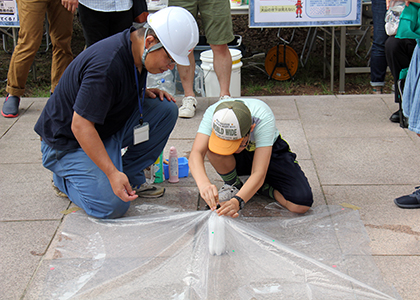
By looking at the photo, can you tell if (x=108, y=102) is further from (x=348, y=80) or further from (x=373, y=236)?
(x=348, y=80)

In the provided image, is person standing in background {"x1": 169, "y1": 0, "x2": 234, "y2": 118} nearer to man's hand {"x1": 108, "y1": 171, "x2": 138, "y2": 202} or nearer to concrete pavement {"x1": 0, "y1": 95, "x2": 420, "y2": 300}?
concrete pavement {"x1": 0, "y1": 95, "x2": 420, "y2": 300}

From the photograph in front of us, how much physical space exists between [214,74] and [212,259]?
2.85 m

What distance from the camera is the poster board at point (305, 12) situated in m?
4.69

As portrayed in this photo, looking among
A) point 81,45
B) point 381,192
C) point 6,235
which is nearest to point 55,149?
point 6,235

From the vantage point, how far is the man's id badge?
2727 mm

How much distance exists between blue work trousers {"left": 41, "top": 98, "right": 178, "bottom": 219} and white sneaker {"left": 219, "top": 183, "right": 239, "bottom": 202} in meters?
0.48

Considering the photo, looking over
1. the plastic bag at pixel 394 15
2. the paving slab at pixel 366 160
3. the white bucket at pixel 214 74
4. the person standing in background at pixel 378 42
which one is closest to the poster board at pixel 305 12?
the person standing in background at pixel 378 42

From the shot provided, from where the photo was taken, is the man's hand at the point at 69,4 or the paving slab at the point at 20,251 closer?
the paving slab at the point at 20,251

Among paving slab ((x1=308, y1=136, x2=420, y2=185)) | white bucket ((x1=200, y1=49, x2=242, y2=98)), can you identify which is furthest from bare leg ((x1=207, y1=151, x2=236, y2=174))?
white bucket ((x1=200, y1=49, x2=242, y2=98))

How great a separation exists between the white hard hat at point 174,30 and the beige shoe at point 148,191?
0.97 metres

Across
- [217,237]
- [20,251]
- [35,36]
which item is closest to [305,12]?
[35,36]

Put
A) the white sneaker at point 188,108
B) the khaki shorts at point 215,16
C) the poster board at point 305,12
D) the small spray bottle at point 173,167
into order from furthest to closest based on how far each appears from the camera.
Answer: the poster board at point 305,12
the white sneaker at point 188,108
the khaki shorts at point 215,16
the small spray bottle at point 173,167

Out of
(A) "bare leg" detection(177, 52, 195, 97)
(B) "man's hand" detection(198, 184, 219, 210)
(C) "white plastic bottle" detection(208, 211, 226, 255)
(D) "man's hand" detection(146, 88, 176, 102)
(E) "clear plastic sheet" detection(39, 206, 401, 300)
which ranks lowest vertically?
(E) "clear plastic sheet" detection(39, 206, 401, 300)

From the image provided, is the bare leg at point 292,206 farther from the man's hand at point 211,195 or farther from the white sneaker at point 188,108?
the white sneaker at point 188,108
